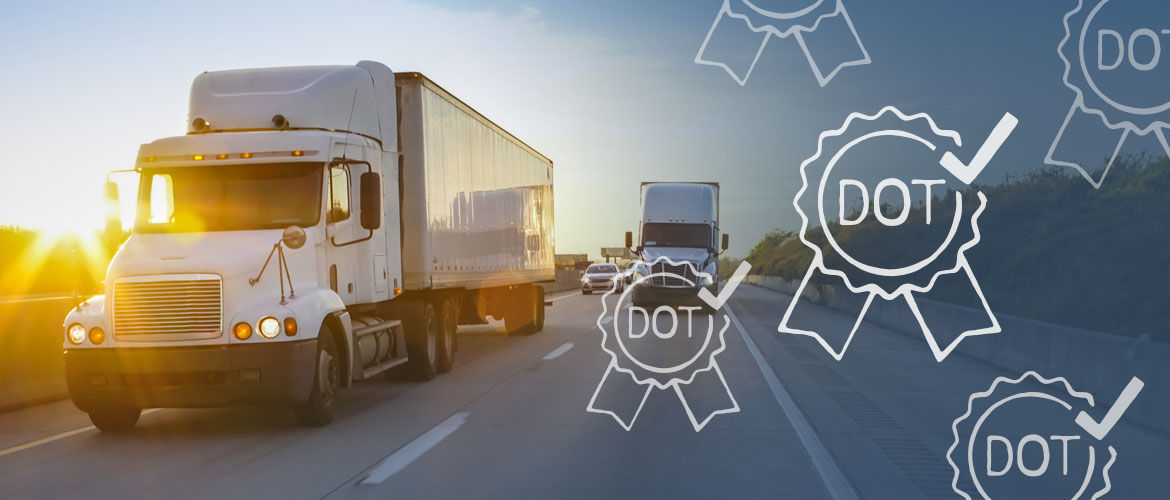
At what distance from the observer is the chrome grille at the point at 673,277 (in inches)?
1133

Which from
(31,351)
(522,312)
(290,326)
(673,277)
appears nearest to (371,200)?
(290,326)

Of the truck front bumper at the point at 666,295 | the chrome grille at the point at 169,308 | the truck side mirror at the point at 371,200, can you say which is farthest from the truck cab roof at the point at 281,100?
the truck front bumper at the point at 666,295

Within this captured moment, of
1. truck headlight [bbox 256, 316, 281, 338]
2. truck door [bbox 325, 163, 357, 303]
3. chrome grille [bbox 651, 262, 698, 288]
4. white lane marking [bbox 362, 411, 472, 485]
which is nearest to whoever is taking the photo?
white lane marking [bbox 362, 411, 472, 485]

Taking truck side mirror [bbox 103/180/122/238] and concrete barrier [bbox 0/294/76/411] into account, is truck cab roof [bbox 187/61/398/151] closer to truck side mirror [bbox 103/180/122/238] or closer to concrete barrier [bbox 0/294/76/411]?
truck side mirror [bbox 103/180/122/238]

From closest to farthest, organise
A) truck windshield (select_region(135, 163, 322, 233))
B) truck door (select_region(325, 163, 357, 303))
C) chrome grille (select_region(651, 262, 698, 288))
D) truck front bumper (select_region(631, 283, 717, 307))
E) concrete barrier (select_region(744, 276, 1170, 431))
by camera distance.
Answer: concrete barrier (select_region(744, 276, 1170, 431)), truck windshield (select_region(135, 163, 322, 233)), truck door (select_region(325, 163, 357, 303)), chrome grille (select_region(651, 262, 698, 288)), truck front bumper (select_region(631, 283, 717, 307))

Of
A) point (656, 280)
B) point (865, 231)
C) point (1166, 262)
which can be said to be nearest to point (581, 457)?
point (656, 280)

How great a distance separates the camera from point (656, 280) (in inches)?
1132

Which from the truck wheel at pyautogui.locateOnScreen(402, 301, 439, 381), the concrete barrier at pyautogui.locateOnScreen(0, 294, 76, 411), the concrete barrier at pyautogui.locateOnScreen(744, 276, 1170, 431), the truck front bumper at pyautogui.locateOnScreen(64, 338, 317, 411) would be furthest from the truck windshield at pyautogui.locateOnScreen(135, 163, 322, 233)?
the concrete barrier at pyautogui.locateOnScreen(744, 276, 1170, 431)

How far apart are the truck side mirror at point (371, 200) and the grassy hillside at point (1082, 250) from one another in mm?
21581

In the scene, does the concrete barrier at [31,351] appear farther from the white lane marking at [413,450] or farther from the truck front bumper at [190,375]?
the white lane marking at [413,450]

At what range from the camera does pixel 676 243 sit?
31156mm

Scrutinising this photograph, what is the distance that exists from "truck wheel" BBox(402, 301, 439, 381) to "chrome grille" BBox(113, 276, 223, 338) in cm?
438

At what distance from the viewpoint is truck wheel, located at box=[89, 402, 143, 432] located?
31.8ft

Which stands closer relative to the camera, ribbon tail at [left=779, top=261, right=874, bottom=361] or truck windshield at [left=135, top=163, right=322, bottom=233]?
truck windshield at [left=135, top=163, right=322, bottom=233]
